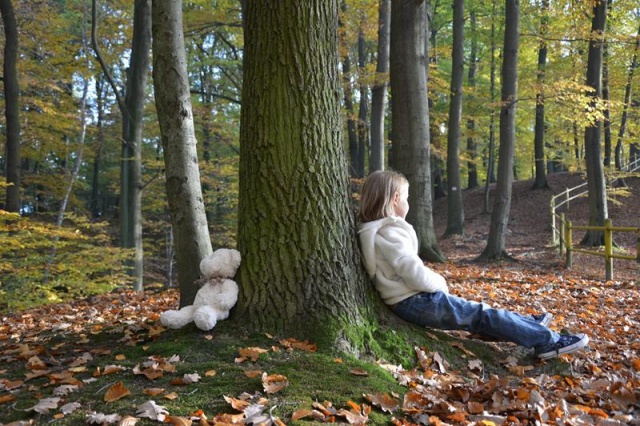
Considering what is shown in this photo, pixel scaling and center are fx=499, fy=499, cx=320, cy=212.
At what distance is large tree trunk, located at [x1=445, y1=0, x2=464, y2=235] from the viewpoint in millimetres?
15078

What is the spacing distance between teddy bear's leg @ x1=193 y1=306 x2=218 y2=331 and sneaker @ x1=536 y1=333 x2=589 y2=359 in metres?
2.24

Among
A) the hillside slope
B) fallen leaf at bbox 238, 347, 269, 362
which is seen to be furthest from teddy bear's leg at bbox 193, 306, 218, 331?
the hillside slope

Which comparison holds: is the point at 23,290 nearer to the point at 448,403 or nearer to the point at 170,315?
the point at 170,315

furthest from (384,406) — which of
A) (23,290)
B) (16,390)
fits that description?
(23,290)

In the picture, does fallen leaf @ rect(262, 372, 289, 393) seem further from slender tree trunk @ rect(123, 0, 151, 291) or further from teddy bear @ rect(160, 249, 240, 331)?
slender tree trunk @ rect(123, 0, 151, 291)

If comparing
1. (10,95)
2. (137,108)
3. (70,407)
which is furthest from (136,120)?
(70,407)

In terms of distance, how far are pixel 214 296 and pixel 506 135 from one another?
31.2 feet

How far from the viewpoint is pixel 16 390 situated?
2.56 m

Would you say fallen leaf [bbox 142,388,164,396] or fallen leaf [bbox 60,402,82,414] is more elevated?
fallen leaf [bbox 142,388,164,396]

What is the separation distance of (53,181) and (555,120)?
67.2 feet

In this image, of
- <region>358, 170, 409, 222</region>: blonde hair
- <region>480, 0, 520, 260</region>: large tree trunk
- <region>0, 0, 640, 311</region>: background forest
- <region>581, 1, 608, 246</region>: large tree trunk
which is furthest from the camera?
<region>581, 1, 608, 246</region>: large tree trunk

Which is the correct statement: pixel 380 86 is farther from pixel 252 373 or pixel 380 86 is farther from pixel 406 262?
pixel 252 373

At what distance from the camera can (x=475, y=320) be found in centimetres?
346

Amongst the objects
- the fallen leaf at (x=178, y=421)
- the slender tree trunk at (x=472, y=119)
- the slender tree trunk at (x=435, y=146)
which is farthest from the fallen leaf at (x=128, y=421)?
the slender tree trunk at (x=435, y=146)
